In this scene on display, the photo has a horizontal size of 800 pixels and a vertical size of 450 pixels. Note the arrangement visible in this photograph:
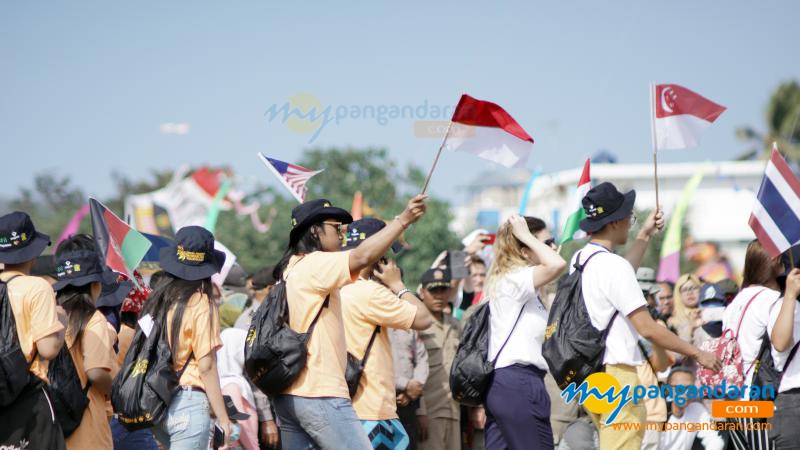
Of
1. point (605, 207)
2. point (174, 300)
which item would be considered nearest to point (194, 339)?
point (174, 300)

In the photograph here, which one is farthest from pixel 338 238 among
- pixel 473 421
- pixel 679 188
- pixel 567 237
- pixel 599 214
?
pixel 679 188

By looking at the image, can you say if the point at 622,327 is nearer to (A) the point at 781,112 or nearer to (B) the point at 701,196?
(A) the point at 781,112

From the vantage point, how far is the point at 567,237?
26.0ft

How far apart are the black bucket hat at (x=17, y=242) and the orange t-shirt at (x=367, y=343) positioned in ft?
6.30

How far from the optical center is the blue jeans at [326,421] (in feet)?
17.1

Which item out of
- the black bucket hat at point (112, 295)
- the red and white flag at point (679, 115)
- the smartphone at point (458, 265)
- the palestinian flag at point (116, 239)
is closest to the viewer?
the black bucket hat at point (112, 295)

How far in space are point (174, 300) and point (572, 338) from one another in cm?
227

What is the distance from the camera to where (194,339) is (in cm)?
562

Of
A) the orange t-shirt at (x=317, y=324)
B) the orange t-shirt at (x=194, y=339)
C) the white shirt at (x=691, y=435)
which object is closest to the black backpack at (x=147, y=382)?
the orange t-shirt at (x=194, y=339)

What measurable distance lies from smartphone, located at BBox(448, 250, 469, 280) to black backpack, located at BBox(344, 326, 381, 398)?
2.22 m

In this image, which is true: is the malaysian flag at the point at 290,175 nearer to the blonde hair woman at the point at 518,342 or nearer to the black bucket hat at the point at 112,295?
the black bucket hat at the point at 112,295

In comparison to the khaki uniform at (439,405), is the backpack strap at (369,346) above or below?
above

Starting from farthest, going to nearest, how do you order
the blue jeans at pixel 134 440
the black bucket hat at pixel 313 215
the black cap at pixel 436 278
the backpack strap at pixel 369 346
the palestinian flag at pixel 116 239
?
the black cap at pixel 436 278 → the palestinian flag at pixel 116 239 → the blue jeans at pixel 134 440 → the backpack strap at pixel 369 346 → the black bucket hat at pixel 313 215

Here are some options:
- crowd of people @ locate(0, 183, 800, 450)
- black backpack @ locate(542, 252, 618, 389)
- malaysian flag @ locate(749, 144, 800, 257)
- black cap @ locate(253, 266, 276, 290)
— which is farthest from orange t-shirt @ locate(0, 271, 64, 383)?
malaysian flag @ locate(749, 144, 800, 257)
